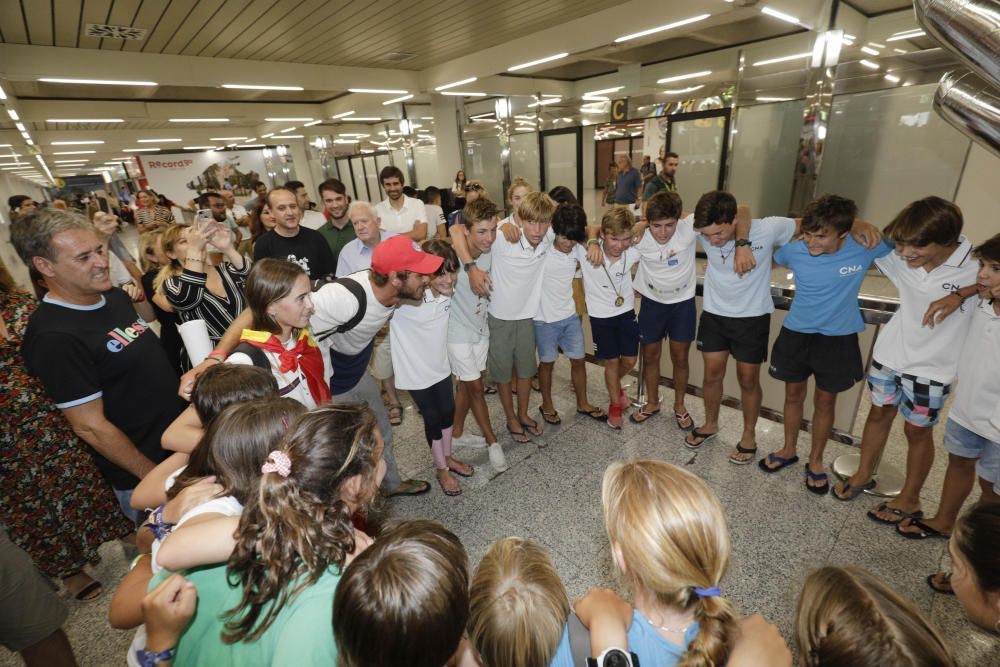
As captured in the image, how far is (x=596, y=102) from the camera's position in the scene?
10.3 m

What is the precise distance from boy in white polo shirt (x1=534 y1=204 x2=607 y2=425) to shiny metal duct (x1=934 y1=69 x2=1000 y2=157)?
1670 mm

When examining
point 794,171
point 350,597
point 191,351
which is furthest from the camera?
point 794,171

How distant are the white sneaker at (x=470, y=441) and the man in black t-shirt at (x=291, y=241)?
5.08 ft

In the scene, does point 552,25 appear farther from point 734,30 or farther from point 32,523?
point 32,523

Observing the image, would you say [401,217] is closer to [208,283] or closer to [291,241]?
[291,241]

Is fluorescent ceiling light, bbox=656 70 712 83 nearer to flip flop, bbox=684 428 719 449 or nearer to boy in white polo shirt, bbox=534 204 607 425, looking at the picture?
boy in white polo shirt, bbox=534 204 607 425

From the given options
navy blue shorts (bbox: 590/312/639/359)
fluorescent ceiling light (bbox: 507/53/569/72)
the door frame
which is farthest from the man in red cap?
the door frame

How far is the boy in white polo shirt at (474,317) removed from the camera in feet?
9.22

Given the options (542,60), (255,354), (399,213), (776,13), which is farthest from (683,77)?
(255,354)

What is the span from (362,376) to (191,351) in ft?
2.77

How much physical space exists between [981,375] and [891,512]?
36.4 inches

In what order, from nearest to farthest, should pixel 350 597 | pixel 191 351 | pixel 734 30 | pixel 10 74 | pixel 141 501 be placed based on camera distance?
pixel 350 597 < pixel 141 501 < pixel 191 351 < pixel 10 74 < pixel 734 30

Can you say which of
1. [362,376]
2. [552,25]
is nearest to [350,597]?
[362,376]

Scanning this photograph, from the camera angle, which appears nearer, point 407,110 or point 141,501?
point 141,501
